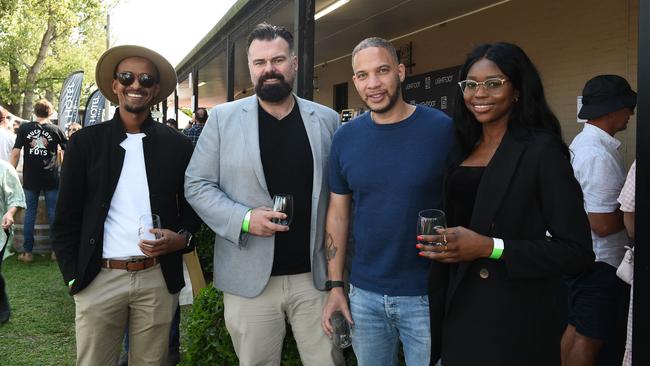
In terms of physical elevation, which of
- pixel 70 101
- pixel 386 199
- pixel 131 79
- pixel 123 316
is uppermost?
pixel 70 101

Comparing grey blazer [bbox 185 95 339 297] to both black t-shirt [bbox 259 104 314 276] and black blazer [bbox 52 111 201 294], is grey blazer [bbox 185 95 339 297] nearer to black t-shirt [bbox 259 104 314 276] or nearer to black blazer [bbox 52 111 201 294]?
black t-shirt [bbox 259 104 314 276]

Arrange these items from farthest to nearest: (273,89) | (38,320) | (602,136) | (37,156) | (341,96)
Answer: (341,96) < (37,156) < (38,320) < (602,136) < (273,89)

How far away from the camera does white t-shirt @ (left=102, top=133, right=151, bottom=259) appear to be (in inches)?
119

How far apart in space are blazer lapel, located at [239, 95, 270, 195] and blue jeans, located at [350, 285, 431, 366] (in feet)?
2.43

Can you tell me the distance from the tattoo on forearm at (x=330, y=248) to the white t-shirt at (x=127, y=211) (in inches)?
40.2

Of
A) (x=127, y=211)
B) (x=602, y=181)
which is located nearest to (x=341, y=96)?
(x=602, y=181)

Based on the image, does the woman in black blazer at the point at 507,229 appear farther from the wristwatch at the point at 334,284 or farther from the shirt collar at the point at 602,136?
the shirt collar at the point at 602,136

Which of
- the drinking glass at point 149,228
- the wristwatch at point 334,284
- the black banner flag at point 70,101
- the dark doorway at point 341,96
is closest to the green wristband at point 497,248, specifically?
the wristwatch at point 334,284

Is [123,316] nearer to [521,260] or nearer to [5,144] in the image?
[521,260]

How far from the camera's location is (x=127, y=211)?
3035 mm

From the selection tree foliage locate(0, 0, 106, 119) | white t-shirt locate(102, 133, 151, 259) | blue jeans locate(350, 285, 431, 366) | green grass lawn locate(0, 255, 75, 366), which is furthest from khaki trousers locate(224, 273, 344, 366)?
tree foliage locate(0, 0, 106, 119)

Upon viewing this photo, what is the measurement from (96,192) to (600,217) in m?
3.01

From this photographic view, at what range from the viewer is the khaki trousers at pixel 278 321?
284 centimetres

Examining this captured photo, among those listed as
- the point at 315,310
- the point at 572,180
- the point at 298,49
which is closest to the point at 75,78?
the point at 298,49
